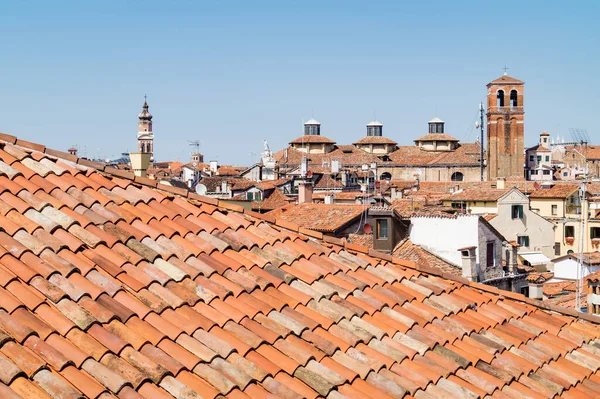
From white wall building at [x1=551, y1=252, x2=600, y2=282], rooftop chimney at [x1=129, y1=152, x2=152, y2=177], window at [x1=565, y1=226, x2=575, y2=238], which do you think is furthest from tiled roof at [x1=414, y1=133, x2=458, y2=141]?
rooftop chimney at [x1=129, y1=152, x2=152, y2=177]

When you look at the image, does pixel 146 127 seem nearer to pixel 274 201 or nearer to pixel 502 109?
pixel 502 109

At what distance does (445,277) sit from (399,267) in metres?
0.38

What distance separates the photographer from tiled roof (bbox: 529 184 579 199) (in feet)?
155

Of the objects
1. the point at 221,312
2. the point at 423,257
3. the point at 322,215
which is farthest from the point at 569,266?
the point at 221,312

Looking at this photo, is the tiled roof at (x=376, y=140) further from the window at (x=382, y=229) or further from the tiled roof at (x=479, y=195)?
the window at (x=382, y=229)

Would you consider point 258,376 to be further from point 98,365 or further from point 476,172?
point 476,172

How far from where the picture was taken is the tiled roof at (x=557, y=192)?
47.2m

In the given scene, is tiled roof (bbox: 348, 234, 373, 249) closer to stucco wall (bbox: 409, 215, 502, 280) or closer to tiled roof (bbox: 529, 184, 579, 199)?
stucco wall (bbox: 409, 215, 502, 280)

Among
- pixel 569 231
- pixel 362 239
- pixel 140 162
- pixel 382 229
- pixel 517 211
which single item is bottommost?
pixel 569 231

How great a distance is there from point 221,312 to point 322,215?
23.2m

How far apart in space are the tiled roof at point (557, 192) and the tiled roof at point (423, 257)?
26.7 meters

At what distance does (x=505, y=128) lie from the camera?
88250mm

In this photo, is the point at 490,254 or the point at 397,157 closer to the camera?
the point at 490,254

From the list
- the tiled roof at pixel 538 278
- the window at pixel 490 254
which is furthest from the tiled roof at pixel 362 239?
the tiled roof at pixel 538 278
